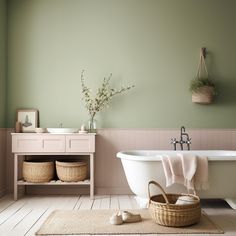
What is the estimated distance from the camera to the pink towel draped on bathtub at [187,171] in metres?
3.92

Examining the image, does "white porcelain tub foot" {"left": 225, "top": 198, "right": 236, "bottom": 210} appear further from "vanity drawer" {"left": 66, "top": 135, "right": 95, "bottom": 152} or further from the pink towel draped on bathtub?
"vanity drawer" {"left": 66, "top": 135, "right": 95, "bottom": 152}

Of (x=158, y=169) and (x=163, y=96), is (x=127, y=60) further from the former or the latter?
(x=158, y=169)

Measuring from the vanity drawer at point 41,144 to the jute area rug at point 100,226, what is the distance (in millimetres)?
1108

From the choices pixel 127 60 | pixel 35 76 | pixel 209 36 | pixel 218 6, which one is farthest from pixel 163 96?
pixel 35 76

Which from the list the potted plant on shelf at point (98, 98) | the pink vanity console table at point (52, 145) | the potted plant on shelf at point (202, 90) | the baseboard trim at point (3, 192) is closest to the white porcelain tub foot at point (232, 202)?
the potted plant on shelf at point (202, 90)

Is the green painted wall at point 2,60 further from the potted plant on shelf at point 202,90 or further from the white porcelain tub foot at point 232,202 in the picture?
the white porcelain tub foot at point 232,202

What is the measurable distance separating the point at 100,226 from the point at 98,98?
204 cm

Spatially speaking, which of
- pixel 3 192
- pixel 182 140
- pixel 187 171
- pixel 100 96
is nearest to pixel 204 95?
pixel 182 140

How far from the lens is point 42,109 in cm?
497

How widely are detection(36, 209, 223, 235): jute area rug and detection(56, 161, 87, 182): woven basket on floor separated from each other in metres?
0.94

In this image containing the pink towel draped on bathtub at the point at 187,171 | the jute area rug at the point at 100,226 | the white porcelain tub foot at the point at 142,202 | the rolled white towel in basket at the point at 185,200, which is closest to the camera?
the jute area rug at the point at 100,226

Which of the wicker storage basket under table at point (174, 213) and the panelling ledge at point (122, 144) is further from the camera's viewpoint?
the panelling ledge at point (122, 144)

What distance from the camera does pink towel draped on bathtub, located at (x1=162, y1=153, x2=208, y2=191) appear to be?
154 inches

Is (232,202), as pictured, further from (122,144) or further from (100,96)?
(100,96)
